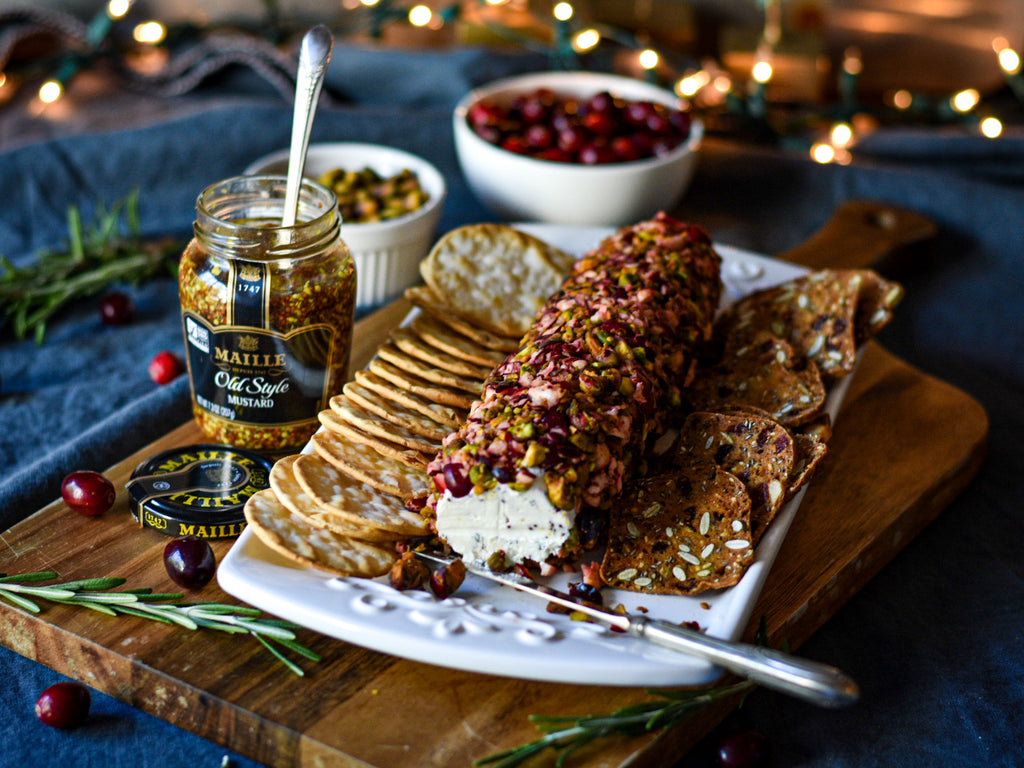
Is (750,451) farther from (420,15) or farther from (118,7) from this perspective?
(118,7)

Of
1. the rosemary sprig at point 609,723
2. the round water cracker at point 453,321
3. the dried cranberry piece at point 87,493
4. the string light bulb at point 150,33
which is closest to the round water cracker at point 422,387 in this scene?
the round water cracker at point 453,321

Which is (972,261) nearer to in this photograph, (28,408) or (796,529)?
(796,529)

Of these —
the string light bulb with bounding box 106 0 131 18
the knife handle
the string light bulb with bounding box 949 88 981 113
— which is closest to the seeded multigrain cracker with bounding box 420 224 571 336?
the knife handle

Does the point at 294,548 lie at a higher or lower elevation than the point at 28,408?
higher

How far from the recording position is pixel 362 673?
1727 mm

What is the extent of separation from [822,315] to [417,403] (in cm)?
111

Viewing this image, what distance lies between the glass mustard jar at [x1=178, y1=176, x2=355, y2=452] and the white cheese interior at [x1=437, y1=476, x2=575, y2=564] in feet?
1.76

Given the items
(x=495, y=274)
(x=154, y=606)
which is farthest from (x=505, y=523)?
(x=495, y=274)

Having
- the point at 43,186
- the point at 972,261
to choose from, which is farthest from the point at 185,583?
the point at 972,261

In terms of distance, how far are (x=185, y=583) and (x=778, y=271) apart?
1.86m

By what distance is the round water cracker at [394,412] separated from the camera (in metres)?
2.05

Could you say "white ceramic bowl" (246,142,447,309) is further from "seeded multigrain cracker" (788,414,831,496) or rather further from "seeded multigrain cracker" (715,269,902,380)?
"seeded multigrain cracker" (788,414,831,496)

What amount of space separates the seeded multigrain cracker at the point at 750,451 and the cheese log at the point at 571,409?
0.09 meters

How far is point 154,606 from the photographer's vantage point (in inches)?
71.8
